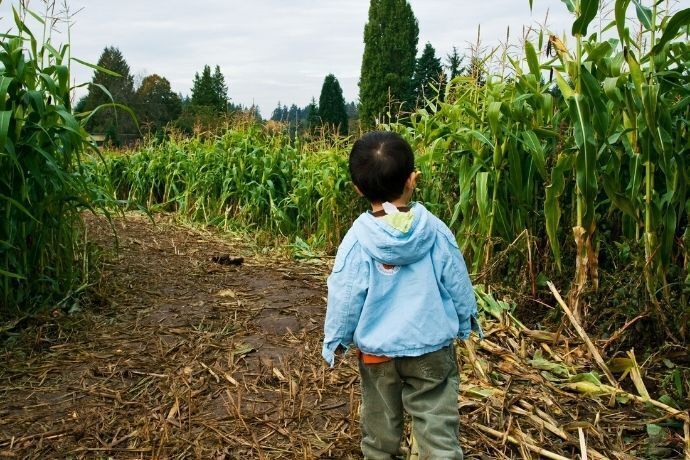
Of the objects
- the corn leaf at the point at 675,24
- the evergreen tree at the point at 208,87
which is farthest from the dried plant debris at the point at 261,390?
the evergreen tree at the point at 208,87

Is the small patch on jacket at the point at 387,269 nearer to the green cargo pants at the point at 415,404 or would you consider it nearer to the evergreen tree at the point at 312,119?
the green cargo pants at the point at 415,404

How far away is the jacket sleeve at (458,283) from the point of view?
195 centimetres

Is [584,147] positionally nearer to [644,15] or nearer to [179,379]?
[644,15]

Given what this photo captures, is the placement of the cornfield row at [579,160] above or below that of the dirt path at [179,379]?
above

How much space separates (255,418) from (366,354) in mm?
737

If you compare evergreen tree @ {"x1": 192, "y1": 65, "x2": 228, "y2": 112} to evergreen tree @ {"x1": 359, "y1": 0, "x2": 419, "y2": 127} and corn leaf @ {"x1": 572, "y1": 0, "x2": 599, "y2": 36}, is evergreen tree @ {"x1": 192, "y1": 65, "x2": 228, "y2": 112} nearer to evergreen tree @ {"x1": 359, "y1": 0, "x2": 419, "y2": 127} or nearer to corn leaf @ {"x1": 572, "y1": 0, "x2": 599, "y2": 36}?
evergreen tree @ {"x1": 359, "y1": 0, "x2": 419, "y2": 127}

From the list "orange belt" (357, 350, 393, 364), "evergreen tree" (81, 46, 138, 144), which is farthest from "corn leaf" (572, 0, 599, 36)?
"evergreen tree" (81, 46, 138, 144)

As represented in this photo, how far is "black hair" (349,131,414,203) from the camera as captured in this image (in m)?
1.86

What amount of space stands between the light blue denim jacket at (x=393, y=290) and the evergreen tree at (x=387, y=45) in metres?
32.6

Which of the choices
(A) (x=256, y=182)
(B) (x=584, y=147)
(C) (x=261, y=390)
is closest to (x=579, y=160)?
(B) (x=584, y=147)

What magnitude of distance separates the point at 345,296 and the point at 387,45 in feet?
119

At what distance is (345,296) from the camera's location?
1.91 m

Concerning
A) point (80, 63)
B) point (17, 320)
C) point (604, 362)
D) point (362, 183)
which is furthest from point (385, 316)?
point (80, 63)

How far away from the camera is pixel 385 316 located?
75.6 inches
